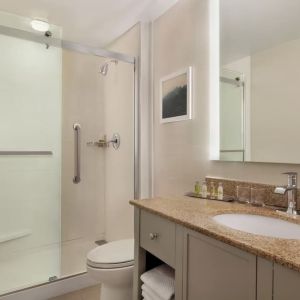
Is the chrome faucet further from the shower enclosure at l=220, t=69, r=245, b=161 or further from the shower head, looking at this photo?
the shower head

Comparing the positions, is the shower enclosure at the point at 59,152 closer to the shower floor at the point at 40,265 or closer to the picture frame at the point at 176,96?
the shower floor at the point at 40,265

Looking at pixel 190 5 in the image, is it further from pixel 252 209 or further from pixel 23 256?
pixel 23 256

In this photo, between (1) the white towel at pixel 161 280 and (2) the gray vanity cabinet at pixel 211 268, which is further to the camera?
(1) the white towel at pixel 161 280

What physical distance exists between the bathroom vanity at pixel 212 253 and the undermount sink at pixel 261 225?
0.08 ft

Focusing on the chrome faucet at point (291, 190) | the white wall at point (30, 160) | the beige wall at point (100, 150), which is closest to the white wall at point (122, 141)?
the beige wall at point (100, 150)

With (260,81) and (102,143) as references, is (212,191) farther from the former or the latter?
(102,143)

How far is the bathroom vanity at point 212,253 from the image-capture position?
68 cm

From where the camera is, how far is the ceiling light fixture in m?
2.20

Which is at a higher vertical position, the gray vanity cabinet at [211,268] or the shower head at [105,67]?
the shower head at [105,67]

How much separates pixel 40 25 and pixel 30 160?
1.19 metres

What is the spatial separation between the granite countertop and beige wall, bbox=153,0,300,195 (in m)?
0.28

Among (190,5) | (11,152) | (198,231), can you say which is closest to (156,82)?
(190,5)

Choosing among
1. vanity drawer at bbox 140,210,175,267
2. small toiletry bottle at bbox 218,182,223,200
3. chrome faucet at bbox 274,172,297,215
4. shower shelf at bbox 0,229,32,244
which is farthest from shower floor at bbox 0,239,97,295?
chrome faucet at bbox 274,172,297,215

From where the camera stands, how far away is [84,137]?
99.3 inches
